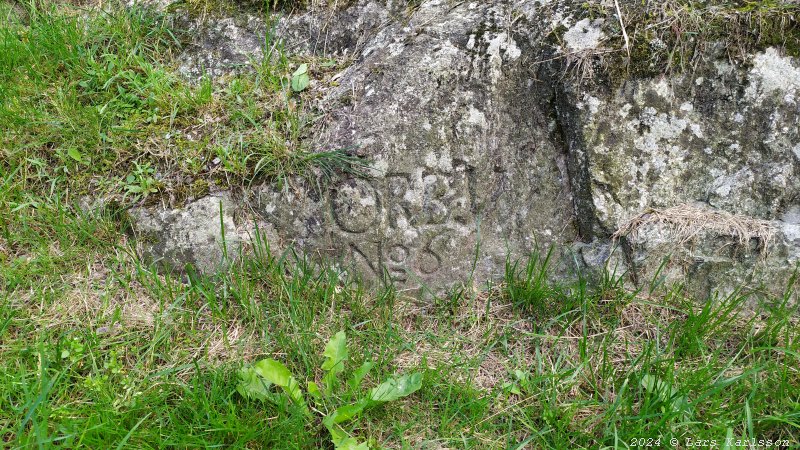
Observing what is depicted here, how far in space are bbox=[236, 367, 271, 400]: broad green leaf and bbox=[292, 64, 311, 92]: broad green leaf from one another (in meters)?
1.42

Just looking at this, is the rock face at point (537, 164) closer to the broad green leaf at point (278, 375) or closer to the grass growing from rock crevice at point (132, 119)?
the grass growing from rock crevice at point (132, 119)

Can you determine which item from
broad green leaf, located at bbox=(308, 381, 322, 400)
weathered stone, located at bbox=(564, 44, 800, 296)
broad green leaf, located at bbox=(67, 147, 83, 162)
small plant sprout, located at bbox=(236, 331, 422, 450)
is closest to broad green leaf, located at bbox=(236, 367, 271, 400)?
small plant sprout, located at bbox=(236, 331, 422, 450)

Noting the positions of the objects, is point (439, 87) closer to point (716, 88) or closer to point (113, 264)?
point (716, 88)

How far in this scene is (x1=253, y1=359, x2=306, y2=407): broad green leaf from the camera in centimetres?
210

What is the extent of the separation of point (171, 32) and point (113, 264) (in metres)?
1.30

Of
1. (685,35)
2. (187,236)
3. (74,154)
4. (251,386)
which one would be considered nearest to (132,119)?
(74,154)

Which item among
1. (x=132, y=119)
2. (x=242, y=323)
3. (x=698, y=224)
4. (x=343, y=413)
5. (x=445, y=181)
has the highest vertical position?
(x=132, y=119)

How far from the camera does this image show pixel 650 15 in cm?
259

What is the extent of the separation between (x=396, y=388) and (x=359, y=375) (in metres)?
0.14

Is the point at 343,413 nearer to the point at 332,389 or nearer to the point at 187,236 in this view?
the point at 332,389

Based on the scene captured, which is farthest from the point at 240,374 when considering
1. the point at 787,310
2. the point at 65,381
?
the point at 787,310

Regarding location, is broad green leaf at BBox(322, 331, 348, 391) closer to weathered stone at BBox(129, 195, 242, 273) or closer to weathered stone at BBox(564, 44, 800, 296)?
weathered stone at BBox(129, 195, 242, 273)

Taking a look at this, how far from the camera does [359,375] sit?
217 centimetres

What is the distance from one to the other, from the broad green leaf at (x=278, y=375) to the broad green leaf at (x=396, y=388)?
25 cm
